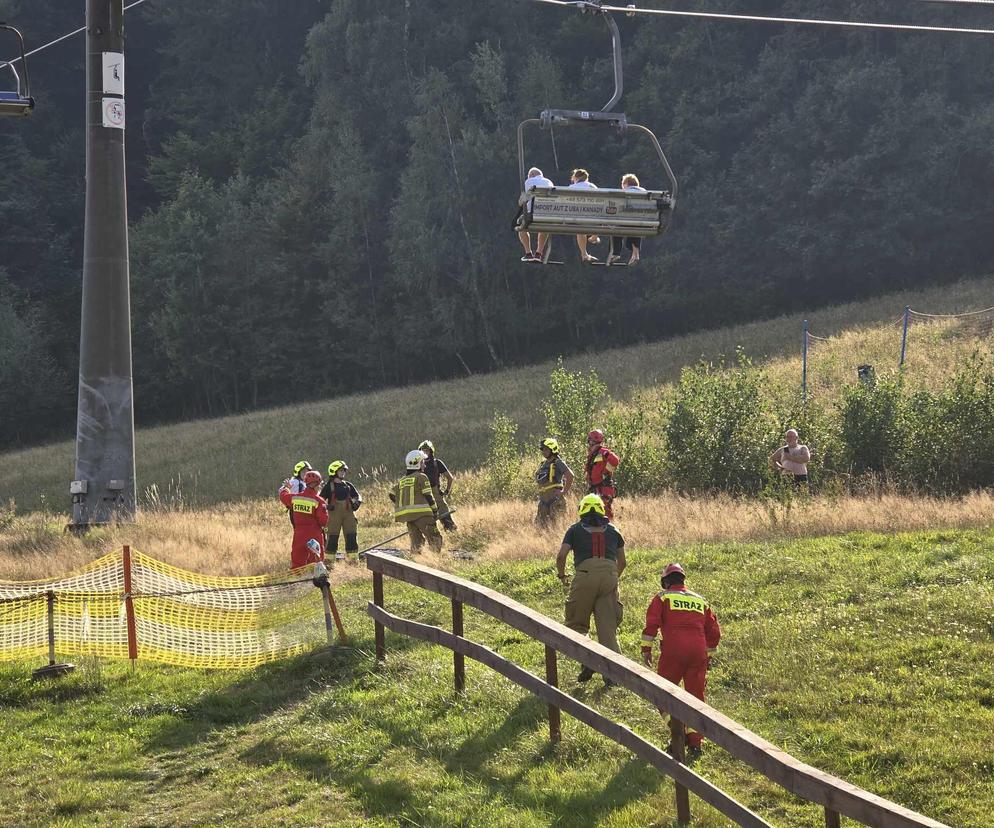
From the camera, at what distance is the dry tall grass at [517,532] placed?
17.5m

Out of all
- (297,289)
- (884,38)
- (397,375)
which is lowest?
(397,375)

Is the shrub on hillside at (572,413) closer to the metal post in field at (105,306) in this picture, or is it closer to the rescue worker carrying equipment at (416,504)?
the rescue worker carrying equipment at (416,504)

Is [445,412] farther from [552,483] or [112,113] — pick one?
[552,483]

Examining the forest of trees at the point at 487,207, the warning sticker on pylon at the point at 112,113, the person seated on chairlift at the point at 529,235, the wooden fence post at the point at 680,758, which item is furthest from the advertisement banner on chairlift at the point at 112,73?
the forest of trees at the point at 487,207

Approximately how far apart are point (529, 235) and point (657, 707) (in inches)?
373

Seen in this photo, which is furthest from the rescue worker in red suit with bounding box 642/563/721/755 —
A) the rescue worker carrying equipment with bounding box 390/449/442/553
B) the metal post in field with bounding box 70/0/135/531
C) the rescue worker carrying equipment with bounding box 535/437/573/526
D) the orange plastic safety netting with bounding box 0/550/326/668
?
the metal post in field with bounding box 70/0/135/531

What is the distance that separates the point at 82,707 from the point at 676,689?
5.91 m

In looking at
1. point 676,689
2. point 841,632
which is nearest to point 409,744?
point 676,689

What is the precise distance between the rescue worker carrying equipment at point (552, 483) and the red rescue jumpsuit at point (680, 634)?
8.54 m

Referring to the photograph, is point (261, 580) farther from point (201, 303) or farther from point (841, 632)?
point (201, 303)

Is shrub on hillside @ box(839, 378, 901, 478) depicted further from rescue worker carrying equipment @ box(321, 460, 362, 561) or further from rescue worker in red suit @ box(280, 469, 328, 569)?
rescue worker in red suit @ box(280, 469, 328, 569)

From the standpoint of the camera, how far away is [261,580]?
49.7 feet

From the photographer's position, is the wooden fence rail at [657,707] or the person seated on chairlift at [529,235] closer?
the wooden fence rail at [657,707]

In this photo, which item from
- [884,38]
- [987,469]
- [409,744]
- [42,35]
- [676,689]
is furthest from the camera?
[42,35]
